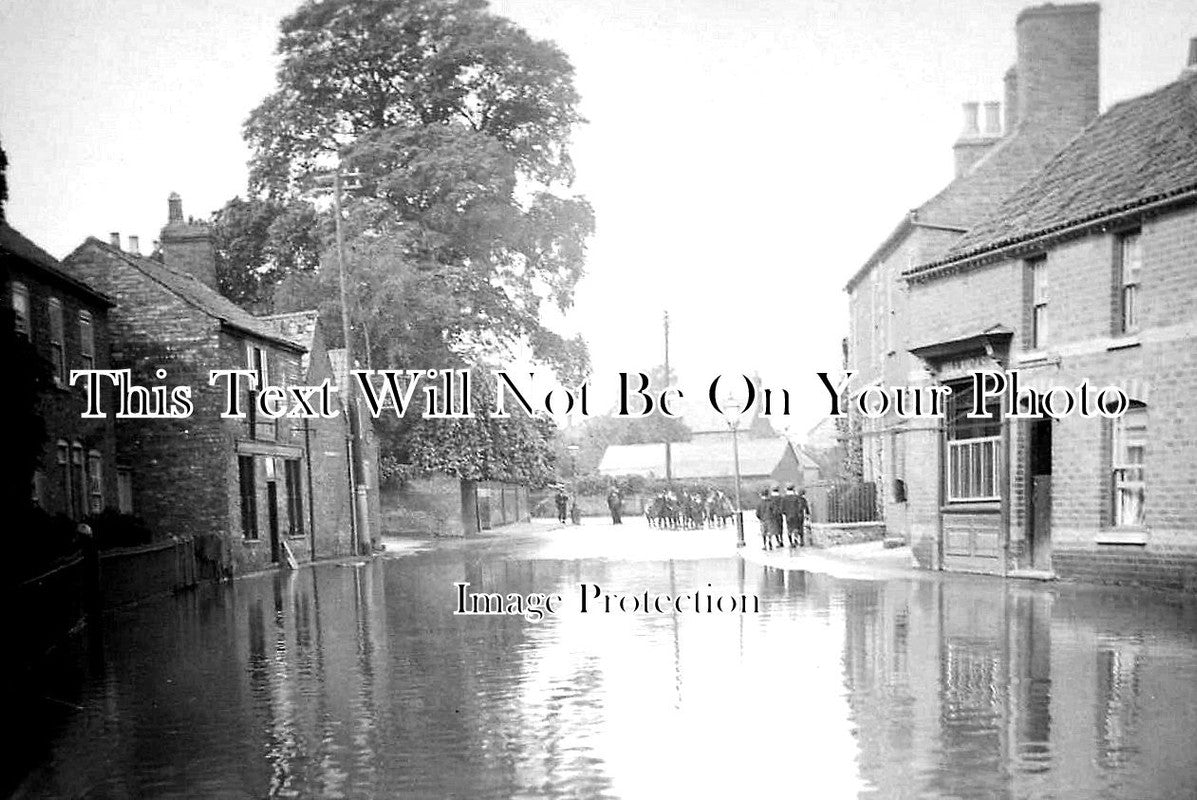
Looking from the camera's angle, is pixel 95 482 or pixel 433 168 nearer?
pixel 433 168

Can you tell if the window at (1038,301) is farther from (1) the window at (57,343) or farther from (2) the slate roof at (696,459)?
(2) the slate roof at (696,459)

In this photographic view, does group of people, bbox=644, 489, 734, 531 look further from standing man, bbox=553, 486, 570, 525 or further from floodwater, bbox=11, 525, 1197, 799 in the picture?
floodwater, bbox=11, 525, 1197, 799

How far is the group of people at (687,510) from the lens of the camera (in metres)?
32.9

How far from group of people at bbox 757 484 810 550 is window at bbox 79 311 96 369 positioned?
13.4 meters

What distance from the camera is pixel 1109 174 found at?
15094 mm

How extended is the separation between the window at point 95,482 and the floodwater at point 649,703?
182 inches

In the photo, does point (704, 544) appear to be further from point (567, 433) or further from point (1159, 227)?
point (567, 433)

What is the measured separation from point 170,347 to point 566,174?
1086 cm

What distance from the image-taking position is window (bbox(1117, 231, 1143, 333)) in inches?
551

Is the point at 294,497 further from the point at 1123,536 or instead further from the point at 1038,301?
the point at 1123,536

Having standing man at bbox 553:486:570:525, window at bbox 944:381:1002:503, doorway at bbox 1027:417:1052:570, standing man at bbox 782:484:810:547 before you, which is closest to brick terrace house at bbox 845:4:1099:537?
window at bbox 944:381:1002:503

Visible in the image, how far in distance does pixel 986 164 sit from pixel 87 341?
15.8 meters

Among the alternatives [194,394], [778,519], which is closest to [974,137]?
[778,519]

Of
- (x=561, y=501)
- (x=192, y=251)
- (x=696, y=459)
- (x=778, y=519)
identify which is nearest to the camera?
(x=192, y=251)
